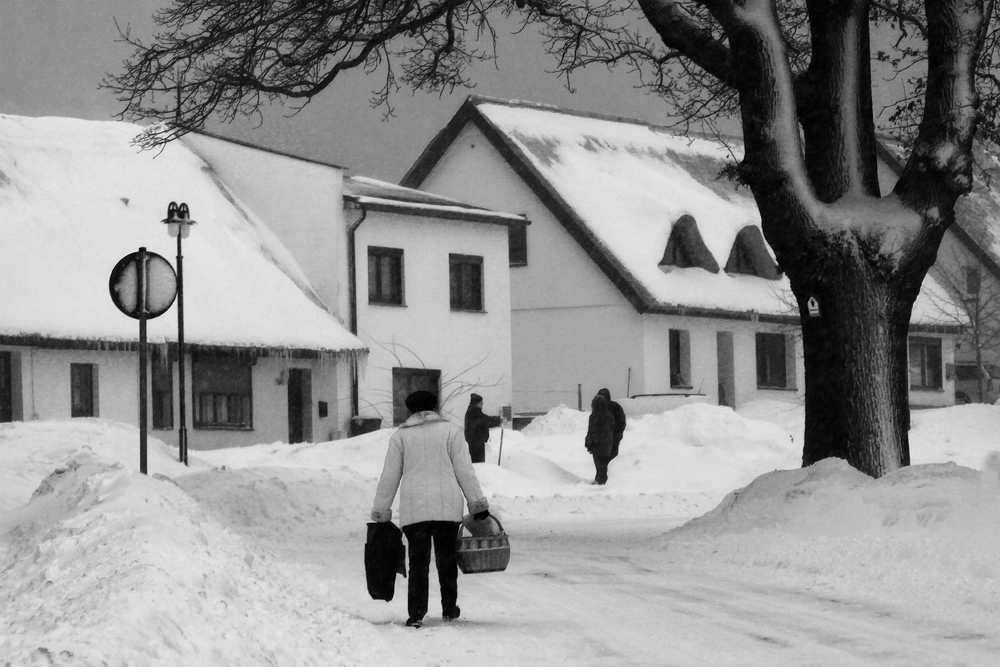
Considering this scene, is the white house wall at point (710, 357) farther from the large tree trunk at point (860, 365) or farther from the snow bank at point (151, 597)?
the snow bank at point (151, 597)

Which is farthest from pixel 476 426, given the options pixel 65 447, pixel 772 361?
pixel 772 361

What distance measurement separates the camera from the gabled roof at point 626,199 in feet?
143

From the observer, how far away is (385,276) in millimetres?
39312

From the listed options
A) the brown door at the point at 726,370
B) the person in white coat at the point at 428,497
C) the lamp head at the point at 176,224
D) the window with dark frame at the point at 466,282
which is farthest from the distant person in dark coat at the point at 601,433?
the brown door at the point at 726,370

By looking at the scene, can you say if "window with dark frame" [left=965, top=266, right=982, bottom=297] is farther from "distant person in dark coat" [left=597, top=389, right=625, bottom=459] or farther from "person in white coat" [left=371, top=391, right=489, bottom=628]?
"person in white coat" [left=371, top=391, right=489, bottom=628]

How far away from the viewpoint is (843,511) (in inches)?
556

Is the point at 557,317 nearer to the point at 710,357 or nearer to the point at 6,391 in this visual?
the point at 710,357

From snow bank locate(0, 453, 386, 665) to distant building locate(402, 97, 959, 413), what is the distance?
29.4m

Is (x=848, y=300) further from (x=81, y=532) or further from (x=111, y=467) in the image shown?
(x=81, y=532)

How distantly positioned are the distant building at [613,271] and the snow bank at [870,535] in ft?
80.6

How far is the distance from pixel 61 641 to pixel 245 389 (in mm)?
29743

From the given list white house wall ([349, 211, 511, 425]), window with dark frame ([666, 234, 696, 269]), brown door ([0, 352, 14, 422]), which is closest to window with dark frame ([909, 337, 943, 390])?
window with dark frame ([666, 234, 696, 269])

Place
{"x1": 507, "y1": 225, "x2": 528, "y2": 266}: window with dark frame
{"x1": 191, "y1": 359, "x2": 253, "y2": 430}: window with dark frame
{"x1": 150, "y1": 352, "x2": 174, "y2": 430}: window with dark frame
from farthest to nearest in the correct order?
{"x1": 507, "y1": 225, "x2": 528, "y2": 266}: window with dark frame
{"x1": 191, "y1": 359, "x2": 253, "y2": 430}: window with dark frame
{"x1": 150, "y1": 352, "x2": 174, "y2": 430}: window with dark frame

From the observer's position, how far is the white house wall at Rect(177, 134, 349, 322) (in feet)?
126
